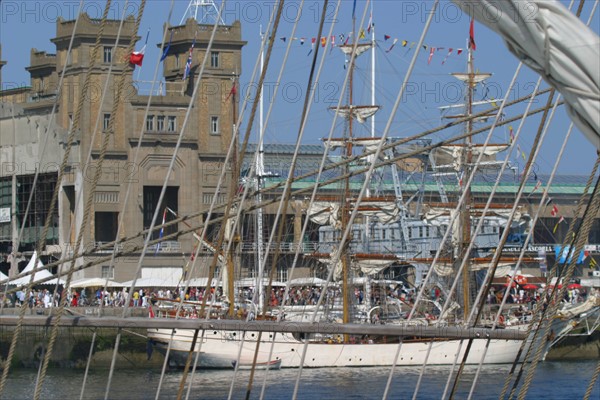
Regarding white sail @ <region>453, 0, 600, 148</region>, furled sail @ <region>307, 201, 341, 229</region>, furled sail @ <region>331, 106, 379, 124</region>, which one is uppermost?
furled sail @ <region>331, 106, 379, 124</region>

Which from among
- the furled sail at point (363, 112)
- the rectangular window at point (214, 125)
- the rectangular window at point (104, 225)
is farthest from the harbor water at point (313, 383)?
the rectangular window at point (214, 125)

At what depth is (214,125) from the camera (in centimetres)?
7006

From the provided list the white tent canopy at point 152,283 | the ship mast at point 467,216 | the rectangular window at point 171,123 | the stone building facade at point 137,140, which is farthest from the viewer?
the rectangular window at point 171,123

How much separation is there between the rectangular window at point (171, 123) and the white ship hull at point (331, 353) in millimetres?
19853

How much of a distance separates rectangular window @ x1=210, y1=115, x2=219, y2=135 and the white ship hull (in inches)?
815

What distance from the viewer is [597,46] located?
5.65 meters

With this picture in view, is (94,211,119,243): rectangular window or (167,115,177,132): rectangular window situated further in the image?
(167,115,177,132): rectangular window

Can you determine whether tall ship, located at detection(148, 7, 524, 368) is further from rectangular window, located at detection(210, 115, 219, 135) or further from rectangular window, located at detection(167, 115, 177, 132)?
rectangular window, located at detection(167, 115, 177, 132)

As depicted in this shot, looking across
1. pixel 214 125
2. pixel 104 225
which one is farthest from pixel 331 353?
pixel 214 125

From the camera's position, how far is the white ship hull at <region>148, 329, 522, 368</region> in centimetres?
4857

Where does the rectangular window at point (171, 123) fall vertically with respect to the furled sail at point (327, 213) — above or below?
above

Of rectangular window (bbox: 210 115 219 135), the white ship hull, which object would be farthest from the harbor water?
rectangular window (bbox: 210 115 219 135)

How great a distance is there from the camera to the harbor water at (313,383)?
3709 cm

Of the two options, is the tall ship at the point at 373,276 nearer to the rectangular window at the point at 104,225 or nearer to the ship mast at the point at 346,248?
the ship mast at the point at 346,248
